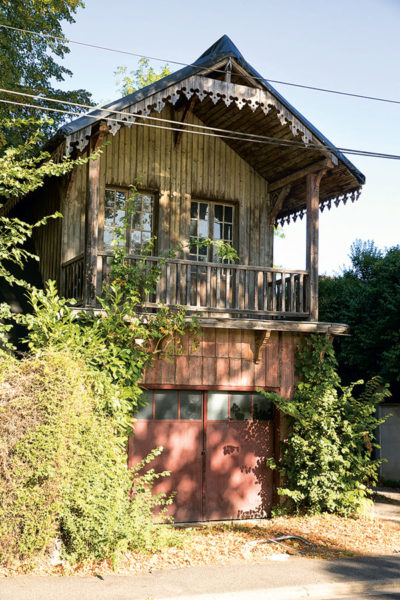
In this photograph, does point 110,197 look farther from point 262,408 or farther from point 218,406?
point 262,408

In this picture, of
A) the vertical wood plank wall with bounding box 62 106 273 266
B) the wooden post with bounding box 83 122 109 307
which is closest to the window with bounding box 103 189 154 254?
the vertical wood plank wall with bounding box 62 106 273 266

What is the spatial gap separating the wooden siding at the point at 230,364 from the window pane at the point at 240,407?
0.31 meters

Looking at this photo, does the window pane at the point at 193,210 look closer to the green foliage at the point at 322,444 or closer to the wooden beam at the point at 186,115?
the wooden beam at the point at 186,115

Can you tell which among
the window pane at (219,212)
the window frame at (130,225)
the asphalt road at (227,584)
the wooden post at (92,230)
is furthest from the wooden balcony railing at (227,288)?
the asphalt road at (227,584)

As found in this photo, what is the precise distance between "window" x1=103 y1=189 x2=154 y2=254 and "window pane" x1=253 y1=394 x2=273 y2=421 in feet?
12.2

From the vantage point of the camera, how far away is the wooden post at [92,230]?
1184 cm

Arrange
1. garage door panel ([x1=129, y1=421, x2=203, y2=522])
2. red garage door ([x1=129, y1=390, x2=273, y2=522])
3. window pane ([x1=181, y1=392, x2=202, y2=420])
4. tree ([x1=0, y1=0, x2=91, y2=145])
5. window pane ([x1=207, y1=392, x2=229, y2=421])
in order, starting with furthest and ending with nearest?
tree ([x1=0, y1=0, x2=91, y2=145]) < window pane ([x1=207, y1=392, x2=229, y2=421]) < window pane ([x1=181, y1=392, x2=202, y2=420]) < red garage door ([x1=129, y1=390, x2=273, y2=522]) < garage door panel ([x1=129, y1=421, x2=203, y2=522])

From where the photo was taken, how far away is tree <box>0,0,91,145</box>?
19094mm

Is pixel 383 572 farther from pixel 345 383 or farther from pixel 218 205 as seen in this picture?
pixel 345 383

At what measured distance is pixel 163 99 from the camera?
12.4 metres

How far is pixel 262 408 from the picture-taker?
13.6m

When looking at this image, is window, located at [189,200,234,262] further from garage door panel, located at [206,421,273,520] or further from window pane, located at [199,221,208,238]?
garage door panel, located at [206,421,273,520]

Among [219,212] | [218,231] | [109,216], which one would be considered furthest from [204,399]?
[219,212]

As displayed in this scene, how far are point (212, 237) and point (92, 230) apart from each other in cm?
350
